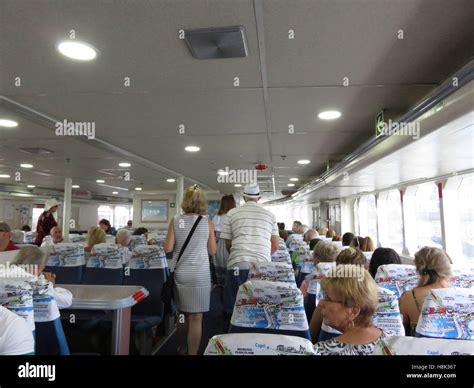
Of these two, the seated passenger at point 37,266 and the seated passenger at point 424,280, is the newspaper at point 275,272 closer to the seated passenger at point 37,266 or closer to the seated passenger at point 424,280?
the seated passenger at point 424,280

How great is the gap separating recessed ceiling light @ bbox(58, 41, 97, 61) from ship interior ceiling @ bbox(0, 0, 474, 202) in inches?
2.3

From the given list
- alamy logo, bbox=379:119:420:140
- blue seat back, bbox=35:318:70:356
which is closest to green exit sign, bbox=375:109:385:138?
alamy logo, bbox=379:119:420:140

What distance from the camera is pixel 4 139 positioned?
14.7 ft

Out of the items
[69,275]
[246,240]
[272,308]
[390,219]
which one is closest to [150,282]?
[69,275]

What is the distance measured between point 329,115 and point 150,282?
2403 millimetres

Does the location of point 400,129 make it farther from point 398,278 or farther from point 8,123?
point 8,123

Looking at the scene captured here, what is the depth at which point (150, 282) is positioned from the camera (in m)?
3.38

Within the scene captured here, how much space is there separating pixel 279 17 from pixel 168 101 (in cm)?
151

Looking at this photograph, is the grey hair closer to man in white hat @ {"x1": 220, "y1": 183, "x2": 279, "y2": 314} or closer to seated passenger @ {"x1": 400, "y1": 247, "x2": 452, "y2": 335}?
man in white hat @ {"x1": 220, "y1": 183, "x2": 279, "y2": 314}

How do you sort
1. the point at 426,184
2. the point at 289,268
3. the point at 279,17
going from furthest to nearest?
the point at 426,184 < the point at 289,268 < the point at 279,17

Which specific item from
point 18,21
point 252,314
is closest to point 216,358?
point 252,314

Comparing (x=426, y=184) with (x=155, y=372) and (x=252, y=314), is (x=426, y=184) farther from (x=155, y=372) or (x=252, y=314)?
(x=155, y=372)

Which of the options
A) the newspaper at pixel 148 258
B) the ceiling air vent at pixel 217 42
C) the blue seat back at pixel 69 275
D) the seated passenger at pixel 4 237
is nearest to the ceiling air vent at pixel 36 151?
the seated passenger at pixel 4 237

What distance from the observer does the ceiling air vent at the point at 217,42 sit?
71.2 inches
